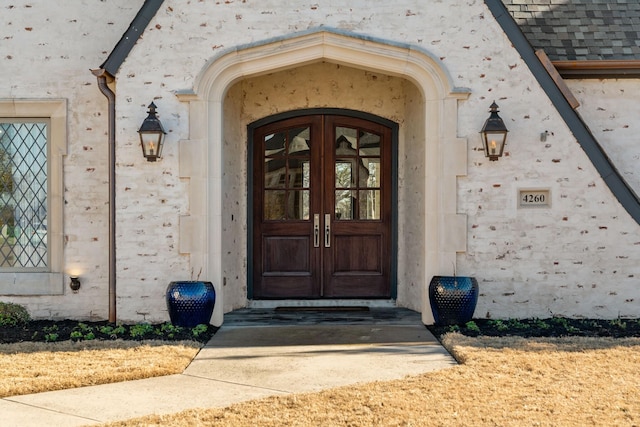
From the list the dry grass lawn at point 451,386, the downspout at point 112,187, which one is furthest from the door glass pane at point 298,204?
the dry grass lawn at point 451,386

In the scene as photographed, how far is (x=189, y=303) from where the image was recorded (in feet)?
24.3

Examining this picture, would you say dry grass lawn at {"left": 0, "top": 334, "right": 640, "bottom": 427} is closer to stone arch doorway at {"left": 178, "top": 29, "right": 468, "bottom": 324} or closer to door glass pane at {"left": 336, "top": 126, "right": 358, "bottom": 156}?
stone arch doorway at {"left": 178, "top": 29, "right": 468, "bottom": 324}

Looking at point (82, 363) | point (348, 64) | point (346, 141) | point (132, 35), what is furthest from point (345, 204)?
point (82, 363)

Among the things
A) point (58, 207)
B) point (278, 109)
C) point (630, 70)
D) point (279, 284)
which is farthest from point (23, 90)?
point (630, 70)

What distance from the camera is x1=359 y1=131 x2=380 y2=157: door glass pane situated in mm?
9492

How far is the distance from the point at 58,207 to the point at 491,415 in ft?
21.0

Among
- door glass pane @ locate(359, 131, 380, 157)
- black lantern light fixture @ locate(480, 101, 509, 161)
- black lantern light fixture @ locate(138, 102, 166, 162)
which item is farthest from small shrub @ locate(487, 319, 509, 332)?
black lantern light fixture @ locate(138, 102, 166, 162)

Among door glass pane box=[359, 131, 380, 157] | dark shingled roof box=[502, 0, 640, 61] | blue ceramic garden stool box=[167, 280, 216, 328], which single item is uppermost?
dark shingled roof box=[502, 0, 640, 61]

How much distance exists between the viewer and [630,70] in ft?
28.7

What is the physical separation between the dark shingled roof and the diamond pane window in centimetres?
683

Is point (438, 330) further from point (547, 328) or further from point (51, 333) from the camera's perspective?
point (51, 333)

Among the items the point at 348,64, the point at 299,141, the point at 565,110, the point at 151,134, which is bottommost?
the point at 151,134

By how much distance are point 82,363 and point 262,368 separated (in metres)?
1.61

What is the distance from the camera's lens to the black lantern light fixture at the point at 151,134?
7645 millimetres
